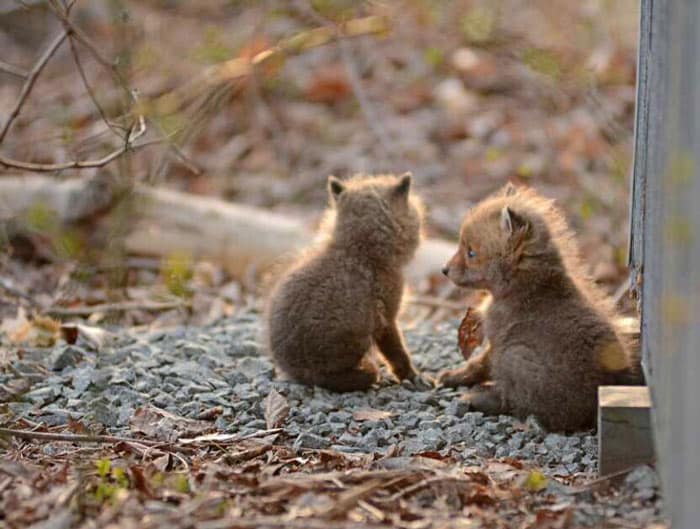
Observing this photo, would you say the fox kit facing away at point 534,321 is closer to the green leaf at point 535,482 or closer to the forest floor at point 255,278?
the forest floor at point 255,278

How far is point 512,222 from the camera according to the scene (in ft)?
19.5

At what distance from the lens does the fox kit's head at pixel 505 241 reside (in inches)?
233

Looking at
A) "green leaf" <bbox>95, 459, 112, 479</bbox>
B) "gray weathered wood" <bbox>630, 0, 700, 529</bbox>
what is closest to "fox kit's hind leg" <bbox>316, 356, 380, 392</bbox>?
"gray weathered wood" <bbox>630, 0, 700, 529</bbox>

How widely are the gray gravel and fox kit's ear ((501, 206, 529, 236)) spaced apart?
38.2 inches

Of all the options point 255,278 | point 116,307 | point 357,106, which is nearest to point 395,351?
point 116,307

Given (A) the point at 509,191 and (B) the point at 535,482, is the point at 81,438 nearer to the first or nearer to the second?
(B) the point at 535,482

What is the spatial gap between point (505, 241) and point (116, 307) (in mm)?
3336

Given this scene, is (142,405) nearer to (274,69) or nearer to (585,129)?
(274,69)

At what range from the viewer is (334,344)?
6168mm

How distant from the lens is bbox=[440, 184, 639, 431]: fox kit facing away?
214 inches

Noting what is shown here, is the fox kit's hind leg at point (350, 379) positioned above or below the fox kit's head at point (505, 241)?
below

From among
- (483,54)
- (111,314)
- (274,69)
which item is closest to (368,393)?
(111,314)

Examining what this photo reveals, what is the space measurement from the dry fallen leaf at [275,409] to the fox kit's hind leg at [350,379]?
0.40m

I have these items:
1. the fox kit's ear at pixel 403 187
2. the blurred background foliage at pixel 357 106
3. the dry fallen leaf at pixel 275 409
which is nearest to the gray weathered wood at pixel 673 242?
the dry fallen leaf at pixel 275 409
